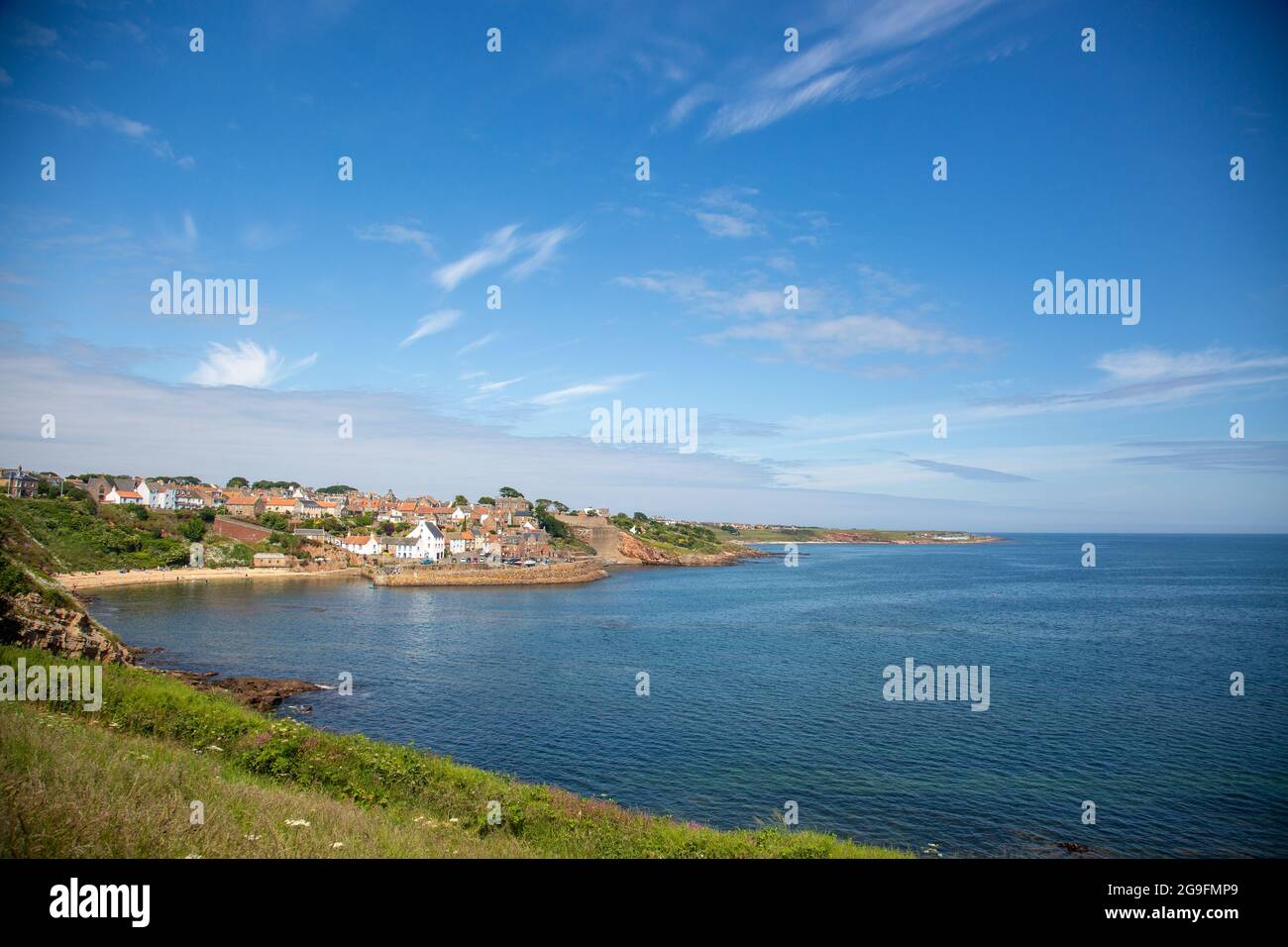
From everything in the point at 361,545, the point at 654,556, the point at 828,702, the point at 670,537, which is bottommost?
the point at 654,556

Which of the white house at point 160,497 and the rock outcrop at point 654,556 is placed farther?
the rock outcrop at point 654,556

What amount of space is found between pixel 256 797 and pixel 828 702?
82.3 feet

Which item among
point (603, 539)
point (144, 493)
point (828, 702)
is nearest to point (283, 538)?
point (144, 493)

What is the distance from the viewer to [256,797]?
37.4 ft

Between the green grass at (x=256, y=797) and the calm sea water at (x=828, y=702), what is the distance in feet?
17.7

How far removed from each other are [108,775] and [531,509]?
141 meters

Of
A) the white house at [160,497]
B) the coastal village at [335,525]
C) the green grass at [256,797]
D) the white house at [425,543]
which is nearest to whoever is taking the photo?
the green grass at [256,797]

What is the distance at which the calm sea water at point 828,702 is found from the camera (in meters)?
19.7

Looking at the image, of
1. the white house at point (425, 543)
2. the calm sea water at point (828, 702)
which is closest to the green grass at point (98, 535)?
the calm sea water at point (828, 702)

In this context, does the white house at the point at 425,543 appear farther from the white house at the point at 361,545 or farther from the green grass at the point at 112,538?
the green grass at the point at 112,538

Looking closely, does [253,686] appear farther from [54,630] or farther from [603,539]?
[603,539]
